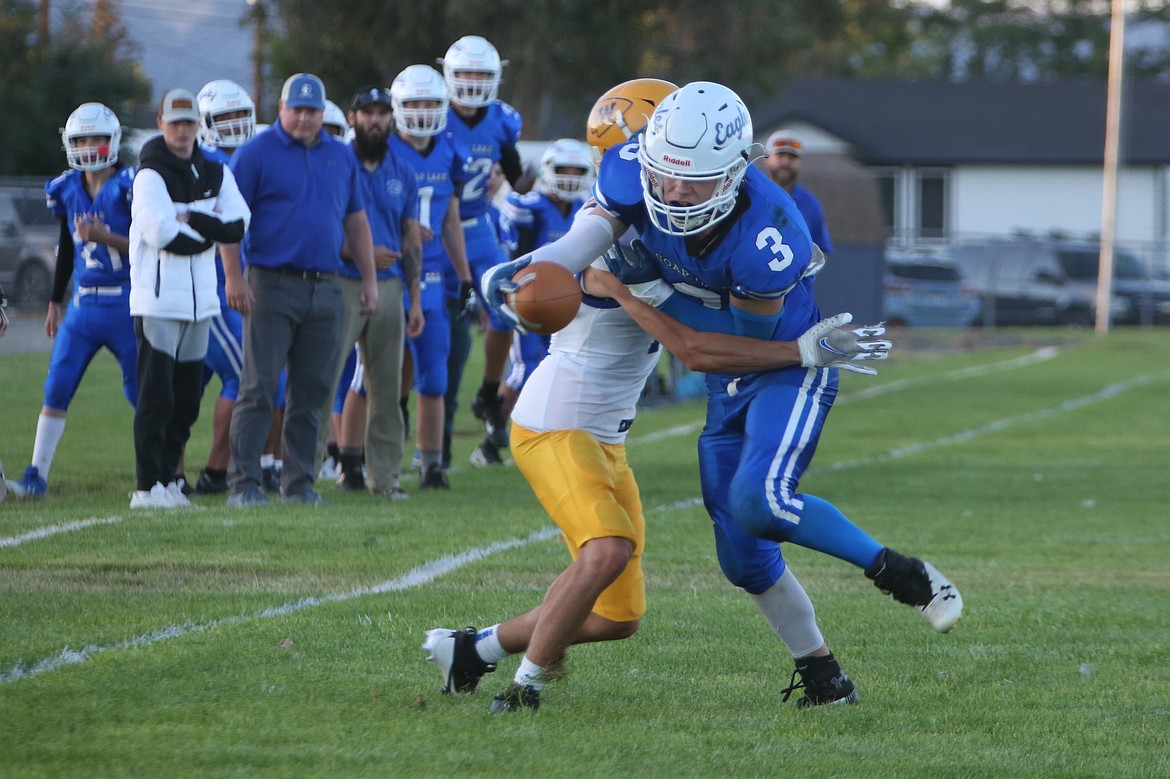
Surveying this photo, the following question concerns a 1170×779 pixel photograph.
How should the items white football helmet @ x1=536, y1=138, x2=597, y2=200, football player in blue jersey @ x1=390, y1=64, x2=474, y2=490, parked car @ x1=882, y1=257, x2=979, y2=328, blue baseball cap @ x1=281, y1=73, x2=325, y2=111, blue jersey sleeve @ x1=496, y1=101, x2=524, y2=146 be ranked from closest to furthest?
1. blue baseball cap @ x1=281, y1=73, x2=325, y2=111
2. football player in blue jersey @ x1=390, y1=64, x2=474, y2=490
3. blue jersey sleeve @ x1=496, y1=101, x2=524, y2=146
4. white football helmet @ x1=536, y1=138, x2=597, y2=200
5. parked car @ x1=882, y1=257, x2=979, y2=328

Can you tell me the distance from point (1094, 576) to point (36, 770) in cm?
490

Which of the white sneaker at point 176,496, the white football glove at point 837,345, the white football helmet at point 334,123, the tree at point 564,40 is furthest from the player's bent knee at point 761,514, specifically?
the tree at point 564,40

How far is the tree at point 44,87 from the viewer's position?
25.1 m

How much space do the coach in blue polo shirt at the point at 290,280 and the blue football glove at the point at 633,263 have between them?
3687 millimetres

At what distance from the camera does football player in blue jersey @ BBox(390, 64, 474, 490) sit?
9078 mm

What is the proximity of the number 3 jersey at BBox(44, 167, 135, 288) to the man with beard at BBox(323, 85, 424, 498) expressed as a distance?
44.4 inches

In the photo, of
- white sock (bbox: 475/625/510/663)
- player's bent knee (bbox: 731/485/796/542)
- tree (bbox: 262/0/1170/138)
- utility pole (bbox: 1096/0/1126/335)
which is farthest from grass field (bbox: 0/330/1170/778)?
tree (bbox: 262/0/1170/138)

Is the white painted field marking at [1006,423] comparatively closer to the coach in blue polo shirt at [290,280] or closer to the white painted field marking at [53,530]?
the coach in blue polo shirt at [290,280]

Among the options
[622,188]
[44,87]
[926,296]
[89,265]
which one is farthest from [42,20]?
[622,188]

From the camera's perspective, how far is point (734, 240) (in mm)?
4371

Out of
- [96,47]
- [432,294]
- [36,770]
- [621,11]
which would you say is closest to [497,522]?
[432,294]

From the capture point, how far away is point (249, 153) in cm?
807

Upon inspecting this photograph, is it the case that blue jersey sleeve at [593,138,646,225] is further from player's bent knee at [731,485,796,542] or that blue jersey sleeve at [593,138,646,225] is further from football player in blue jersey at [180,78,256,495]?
football player in blue jersey at [180,78,256,495]

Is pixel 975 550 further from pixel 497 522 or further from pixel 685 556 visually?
pixel 497 522
